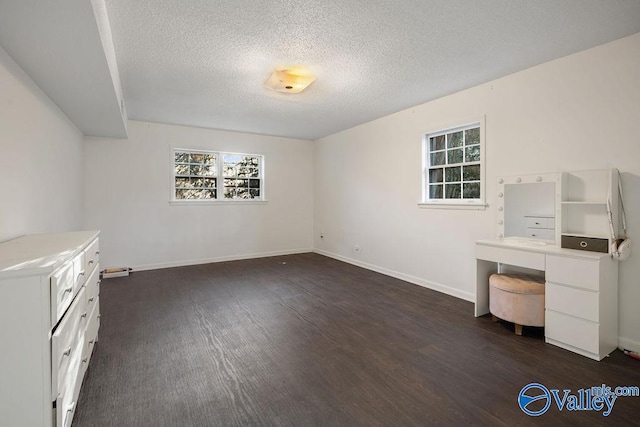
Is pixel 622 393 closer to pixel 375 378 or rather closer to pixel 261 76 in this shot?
pixel 375 378

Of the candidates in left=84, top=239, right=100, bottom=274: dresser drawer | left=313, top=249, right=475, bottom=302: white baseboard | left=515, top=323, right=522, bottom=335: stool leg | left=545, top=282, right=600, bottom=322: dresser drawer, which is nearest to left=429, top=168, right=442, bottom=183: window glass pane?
left=313, top=249, right=475, bottom=302: white baseboard

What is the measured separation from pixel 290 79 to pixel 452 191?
2.58m

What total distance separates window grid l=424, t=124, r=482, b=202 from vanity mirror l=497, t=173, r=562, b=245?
0.38 m

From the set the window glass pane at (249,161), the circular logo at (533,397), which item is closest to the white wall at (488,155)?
the circular logo at (533,397)

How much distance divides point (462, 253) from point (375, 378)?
7.57ft

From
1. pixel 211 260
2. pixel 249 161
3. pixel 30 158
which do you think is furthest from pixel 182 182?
pixel 30 158

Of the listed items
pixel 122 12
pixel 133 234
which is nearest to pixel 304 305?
pixel 122 12

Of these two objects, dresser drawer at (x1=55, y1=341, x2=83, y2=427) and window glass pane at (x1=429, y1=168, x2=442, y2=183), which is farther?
window glass pane at (x1=429, y1=168, x2=442, y2=183)

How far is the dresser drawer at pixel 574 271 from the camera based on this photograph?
235 cm

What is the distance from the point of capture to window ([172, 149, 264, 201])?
18.6 feet

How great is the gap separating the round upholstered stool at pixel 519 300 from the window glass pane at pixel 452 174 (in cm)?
153

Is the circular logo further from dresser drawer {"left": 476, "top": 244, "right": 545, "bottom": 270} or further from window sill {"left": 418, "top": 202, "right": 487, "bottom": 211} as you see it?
window sill {"left": 418, "top": 202, "right": 487, "bottom": 211}

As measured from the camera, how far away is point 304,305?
11.7 ft

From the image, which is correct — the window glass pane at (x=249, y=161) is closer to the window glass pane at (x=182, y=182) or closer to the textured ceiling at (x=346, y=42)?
the window glass pane at (x=182, y=182)
